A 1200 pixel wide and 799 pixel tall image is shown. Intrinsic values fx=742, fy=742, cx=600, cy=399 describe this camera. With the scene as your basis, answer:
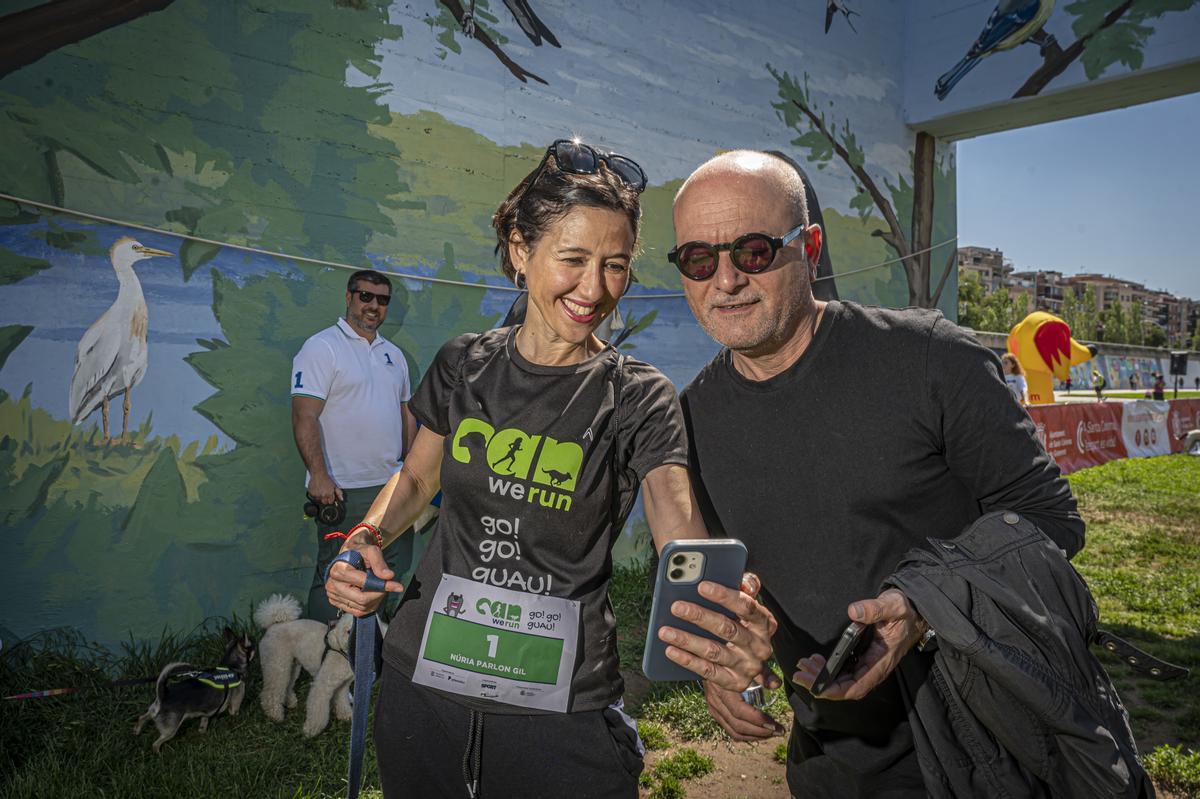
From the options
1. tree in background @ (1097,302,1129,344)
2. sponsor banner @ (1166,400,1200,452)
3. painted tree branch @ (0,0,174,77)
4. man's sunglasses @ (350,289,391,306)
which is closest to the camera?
painted tree branch @ (0,0,174,77)

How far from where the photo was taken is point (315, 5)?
17.8 feet

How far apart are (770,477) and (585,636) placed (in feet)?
2.23

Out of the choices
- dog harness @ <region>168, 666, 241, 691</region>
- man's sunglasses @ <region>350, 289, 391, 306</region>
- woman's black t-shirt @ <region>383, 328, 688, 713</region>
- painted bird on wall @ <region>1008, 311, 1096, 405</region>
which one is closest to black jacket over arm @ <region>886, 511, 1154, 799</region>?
woman's black t-shirt @ <region>383, 328, 688, 713</region>

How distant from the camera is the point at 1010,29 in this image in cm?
912

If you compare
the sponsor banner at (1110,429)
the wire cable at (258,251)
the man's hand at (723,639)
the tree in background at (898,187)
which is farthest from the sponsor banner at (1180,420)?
the man's hand at (723,639)

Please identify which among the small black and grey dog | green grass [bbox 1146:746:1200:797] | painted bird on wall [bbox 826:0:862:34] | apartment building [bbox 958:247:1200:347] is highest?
apartment building [bbox 958:247:1200:347]

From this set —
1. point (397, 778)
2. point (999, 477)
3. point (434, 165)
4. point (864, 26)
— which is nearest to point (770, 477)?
point (999, 477)

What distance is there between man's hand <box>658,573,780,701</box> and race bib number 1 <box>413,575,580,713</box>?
0.34 meters

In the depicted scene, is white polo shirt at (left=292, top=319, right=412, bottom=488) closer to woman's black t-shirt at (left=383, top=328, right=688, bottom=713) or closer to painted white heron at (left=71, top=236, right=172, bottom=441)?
painted white heron at (left=71, top=236, right=172, bottom=441)

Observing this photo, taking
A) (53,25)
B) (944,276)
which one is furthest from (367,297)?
(944,276)

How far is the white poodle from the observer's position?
4.33 meters

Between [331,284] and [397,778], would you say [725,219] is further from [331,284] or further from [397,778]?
[331,284]

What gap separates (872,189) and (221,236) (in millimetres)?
8085

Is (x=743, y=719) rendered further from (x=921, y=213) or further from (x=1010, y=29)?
(x=921, y=213)
